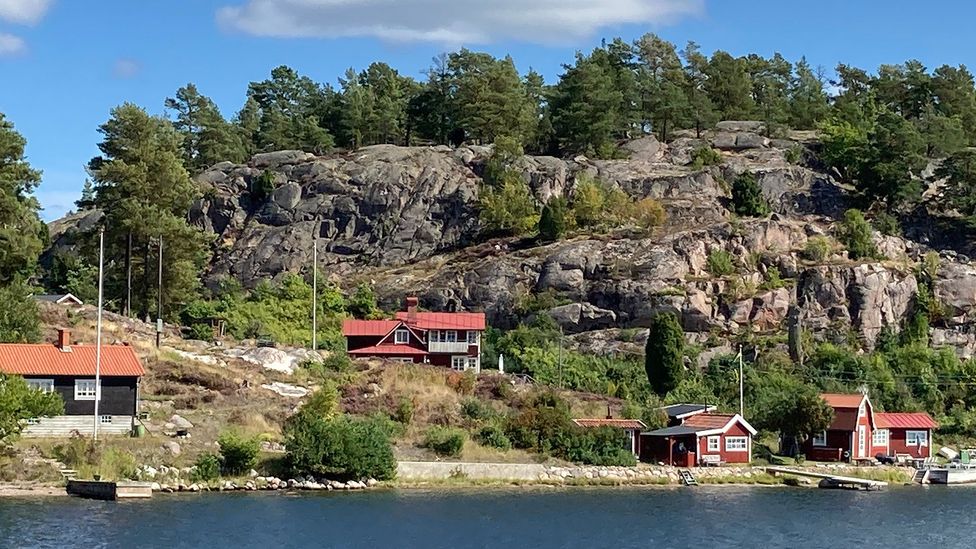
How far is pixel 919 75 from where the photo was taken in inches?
4931

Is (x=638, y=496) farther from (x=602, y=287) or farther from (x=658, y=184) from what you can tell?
(x=658, y=184)

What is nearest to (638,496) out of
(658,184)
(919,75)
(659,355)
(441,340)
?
(659,355)

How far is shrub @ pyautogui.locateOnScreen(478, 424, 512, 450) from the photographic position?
6425 centimetres

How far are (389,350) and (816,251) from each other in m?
31.2

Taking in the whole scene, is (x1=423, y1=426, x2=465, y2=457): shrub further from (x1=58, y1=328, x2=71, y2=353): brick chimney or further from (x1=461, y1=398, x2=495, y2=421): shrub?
(x1=58, y1=328, x2=71, y2=353): brick chimney

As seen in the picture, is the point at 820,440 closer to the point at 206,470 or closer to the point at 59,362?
the point at 206,470

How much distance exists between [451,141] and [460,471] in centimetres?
6603

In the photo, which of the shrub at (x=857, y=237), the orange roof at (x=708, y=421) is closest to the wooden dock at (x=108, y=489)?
the orange roof at (x=708, y=421)

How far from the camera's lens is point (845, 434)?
73.6 m

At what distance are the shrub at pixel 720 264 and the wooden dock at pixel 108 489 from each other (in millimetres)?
49940

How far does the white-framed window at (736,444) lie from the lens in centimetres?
6956

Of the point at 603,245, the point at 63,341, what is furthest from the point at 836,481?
the point at 63,341

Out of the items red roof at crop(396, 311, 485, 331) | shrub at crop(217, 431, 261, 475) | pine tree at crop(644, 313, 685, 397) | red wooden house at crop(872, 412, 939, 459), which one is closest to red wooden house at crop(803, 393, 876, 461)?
red wooden house at crop(872, 412, 939, 459)

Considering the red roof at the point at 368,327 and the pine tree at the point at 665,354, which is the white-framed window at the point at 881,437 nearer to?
the pine tree at the point at 665,354
